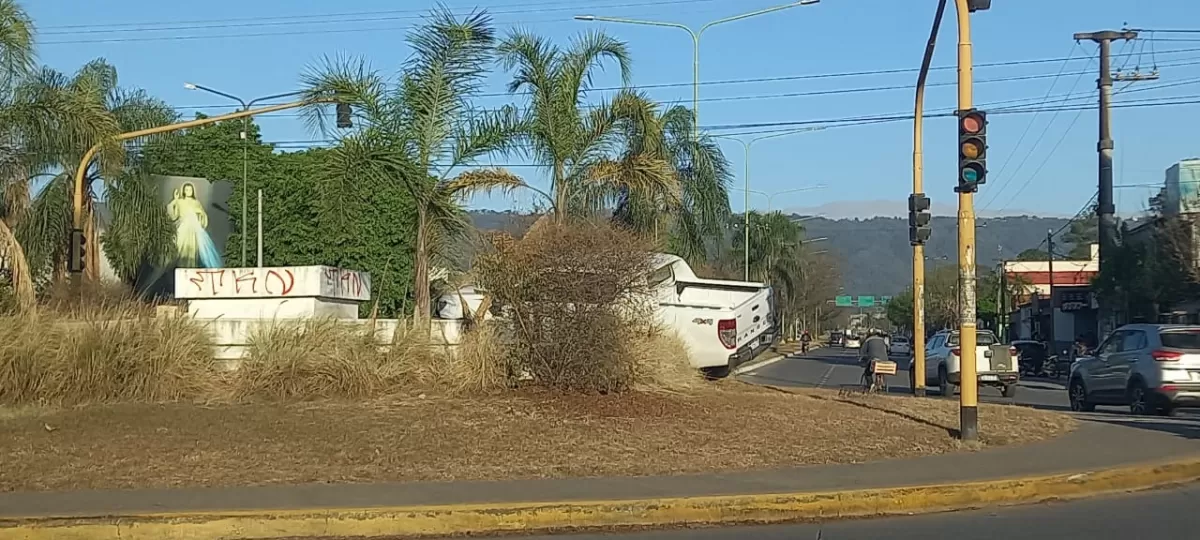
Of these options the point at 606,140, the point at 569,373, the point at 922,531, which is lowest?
the point at 922,531

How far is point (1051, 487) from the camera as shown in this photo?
11.9m

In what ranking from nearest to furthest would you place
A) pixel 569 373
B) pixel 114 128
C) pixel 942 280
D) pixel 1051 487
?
pixel 1051 487, pixel 569 373, pixel 114 128, pixel 942 280

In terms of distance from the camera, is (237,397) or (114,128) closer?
(237,397)

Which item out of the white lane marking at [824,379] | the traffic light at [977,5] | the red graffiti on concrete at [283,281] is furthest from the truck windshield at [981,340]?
the red graffiti on concrete at [283,281]

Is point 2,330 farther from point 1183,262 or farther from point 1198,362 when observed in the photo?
point 1183,262

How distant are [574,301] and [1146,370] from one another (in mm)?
11435

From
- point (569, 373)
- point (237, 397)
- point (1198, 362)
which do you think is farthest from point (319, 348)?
point (1198, 362)

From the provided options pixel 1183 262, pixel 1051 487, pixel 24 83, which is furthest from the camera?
pixel 1183 262

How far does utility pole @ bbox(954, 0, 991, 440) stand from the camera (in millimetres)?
14461

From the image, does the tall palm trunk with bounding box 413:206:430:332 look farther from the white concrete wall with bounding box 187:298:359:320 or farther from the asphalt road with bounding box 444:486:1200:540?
the asphalt road with bounding box 444:486:1200:540

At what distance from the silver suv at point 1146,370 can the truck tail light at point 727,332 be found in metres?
6.98

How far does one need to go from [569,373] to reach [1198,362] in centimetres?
1151

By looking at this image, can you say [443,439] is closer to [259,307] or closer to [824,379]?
[259,307]

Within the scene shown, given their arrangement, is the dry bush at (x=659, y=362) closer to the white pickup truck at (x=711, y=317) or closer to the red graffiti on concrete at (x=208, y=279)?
the white pickup truck at (x=711, y=317)
